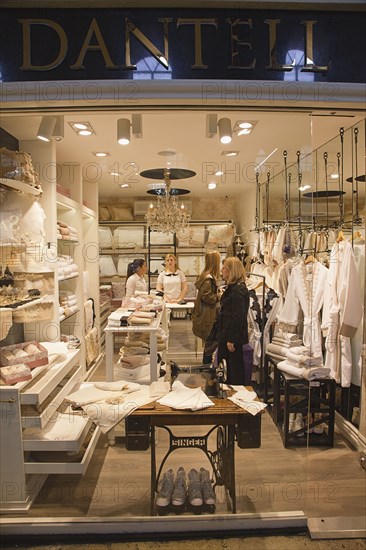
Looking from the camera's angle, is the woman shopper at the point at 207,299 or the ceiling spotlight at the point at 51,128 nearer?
the ceiling spotlight at the point at 51,128

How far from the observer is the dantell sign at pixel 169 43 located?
1.95 metres

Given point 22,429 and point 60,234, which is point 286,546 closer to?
point 22,429

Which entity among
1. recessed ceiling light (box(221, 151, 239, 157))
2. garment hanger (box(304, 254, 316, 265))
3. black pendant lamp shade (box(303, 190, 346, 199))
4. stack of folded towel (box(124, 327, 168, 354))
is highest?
recessed ceiling light (box(221, 151, 239, 157))

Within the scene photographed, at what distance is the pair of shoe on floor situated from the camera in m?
2.14

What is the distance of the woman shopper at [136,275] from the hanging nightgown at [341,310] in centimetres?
153

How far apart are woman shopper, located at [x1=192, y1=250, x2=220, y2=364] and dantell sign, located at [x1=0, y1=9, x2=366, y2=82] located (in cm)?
124

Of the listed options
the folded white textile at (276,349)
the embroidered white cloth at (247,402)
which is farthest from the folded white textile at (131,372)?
the folded white textile at (276,349)

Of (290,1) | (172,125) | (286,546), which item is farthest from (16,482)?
(290,1)

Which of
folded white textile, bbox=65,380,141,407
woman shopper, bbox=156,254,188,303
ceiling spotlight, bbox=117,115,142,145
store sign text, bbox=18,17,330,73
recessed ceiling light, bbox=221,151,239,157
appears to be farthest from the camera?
woman shopper, bbox=156,254,188,303

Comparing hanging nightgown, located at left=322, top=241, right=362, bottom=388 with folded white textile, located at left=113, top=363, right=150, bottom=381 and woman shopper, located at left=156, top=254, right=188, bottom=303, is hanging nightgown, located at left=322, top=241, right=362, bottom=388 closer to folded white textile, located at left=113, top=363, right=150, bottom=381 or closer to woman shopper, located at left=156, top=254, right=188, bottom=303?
woman shopper, located at left=156, top=254, right=188, bottom=303

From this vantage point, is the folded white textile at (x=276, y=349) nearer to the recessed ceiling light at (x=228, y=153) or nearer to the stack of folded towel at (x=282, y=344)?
the stack of folded towel at (x=282, y=344)

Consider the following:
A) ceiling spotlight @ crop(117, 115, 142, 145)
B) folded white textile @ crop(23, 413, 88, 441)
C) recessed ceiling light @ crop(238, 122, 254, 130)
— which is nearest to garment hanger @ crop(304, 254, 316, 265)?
recessed ceiling light @ crop(238, 122, 254, 130)

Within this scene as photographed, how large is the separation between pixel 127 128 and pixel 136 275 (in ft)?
3.07

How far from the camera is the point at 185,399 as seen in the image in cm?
207
